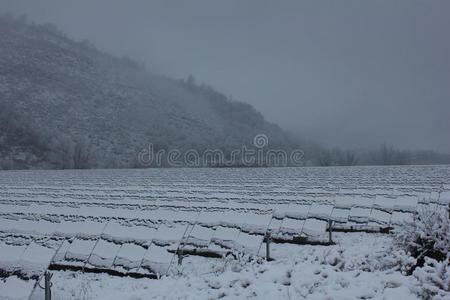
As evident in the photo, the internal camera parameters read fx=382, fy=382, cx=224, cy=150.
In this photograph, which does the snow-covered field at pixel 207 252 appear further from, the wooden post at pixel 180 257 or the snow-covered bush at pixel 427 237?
the snow-covered bush at pixel 427 237

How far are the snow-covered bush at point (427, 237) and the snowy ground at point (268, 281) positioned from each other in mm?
278

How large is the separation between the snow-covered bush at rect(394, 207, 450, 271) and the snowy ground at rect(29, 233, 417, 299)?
0.28 m

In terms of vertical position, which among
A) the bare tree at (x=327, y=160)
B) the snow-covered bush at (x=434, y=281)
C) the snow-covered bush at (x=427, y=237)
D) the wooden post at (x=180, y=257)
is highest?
the bare tree at (x=327, y=160)

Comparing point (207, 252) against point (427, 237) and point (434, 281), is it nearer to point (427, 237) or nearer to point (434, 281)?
point (427, 237)

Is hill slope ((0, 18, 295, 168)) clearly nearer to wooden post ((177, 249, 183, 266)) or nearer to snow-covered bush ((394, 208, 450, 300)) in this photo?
wooden post ((177, 249, 183, 266))

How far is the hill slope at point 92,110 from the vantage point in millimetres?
42281

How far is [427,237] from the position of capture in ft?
17.5

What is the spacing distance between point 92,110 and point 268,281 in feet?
205

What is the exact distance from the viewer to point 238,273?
5.67 meters

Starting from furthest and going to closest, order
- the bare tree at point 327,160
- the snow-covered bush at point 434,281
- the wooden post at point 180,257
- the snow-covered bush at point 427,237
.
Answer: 1. the bare tree at point 327,160
2. the wooden post at point 180,257
3. the snow-covered bush at point 427,237
4. the snow-covered bush at point 434,281

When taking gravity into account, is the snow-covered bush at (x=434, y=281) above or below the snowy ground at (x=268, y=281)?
above

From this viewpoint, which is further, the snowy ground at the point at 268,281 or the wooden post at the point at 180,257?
the wooden post at the point at 180,257

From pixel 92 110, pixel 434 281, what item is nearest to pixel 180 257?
pixel 434 281

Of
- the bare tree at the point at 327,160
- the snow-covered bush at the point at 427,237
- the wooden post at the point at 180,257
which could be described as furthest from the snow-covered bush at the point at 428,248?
the bare tree at the point at 327,160
